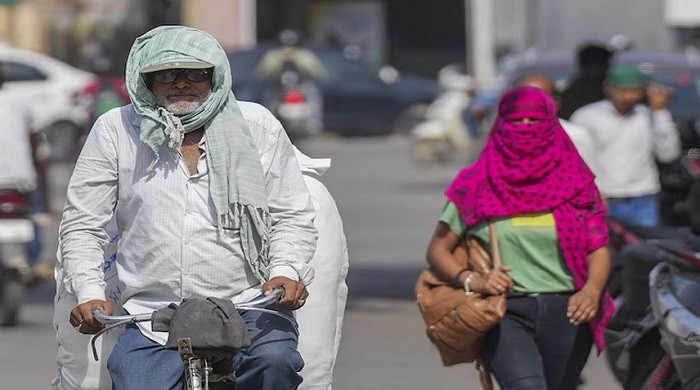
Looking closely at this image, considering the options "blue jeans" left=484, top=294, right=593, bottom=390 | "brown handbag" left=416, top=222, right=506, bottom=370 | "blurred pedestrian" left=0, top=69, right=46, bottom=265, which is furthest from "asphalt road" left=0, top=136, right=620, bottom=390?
"blue jeans" left=484, top=294, right=593, bottom=390

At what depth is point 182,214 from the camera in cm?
544

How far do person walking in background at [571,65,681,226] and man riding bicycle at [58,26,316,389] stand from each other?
6.15 meters

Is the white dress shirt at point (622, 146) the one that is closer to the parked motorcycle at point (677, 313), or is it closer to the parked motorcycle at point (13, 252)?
the parked motorcycle at point (13, 252)

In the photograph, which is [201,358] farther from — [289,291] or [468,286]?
[468,286]

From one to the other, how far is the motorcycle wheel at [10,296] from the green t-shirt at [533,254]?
244 inches

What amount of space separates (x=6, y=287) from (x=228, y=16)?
96.8ft

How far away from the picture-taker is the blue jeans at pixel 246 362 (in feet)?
17.3

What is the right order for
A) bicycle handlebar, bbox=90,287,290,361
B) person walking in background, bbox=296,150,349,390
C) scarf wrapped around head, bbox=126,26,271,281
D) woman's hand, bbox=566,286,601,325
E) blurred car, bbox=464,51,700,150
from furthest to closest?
blurred car, bbox=464,51,700,150, woman's hand, bbox=566,286,601,325, person walking in background, bbox=296,150,349,390, scarf wrapped around head, bbox=126,26,271,281, bicycle handlebar, bbox=90,287,290,361

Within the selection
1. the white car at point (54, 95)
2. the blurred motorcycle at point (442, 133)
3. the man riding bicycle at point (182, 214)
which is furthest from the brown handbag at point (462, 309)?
the blurred motorcycle at point (442, 133)

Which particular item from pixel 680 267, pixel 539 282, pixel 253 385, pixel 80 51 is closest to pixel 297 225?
pixel 253 385

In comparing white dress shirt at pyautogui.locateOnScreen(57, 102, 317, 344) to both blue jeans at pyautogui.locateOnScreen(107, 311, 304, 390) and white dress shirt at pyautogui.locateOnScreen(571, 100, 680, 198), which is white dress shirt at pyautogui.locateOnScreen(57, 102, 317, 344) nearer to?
blue jeans at pyautogui.locateOnScreen(107, 311, 304, 390)

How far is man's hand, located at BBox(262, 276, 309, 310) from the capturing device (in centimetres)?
532

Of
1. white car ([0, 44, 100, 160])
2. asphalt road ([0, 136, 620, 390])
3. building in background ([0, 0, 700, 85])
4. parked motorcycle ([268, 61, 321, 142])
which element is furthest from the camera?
building in background ([0, 0, 700, 85])

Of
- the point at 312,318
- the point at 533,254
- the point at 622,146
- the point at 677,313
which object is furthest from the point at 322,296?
the point at 622,146
